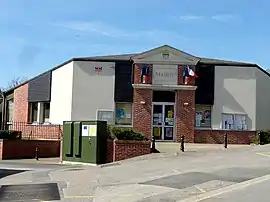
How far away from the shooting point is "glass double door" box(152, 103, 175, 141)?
33.7m

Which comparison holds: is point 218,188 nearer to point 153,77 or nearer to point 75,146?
point 75,146

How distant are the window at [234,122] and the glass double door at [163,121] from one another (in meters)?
3.47

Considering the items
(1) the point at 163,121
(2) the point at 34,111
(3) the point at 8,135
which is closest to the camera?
(3) the point at 8,135

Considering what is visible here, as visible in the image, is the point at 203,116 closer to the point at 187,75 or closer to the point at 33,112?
the point at 187,75

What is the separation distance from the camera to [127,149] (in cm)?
2494

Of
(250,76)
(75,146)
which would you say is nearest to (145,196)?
(75,146)

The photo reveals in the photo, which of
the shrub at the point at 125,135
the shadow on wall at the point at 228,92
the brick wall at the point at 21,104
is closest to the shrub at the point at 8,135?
the shrub at the point at 125,135

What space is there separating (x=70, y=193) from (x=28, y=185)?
9.52 feet

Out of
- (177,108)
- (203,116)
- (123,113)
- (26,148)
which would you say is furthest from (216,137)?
(26,148)

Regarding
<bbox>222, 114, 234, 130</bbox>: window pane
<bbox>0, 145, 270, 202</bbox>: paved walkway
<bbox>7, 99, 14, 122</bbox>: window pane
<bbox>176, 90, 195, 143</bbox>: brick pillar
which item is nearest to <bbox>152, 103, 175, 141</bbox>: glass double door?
<bbox>176, 90, 195, 143</bbox>: brick pillar

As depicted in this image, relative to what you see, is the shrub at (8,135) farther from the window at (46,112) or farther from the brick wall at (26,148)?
the window at (46,112)

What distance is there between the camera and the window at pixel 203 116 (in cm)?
3419

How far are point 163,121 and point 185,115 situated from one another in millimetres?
1488

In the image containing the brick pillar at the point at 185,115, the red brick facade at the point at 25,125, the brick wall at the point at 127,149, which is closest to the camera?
the brick wall at the point at 127,149
